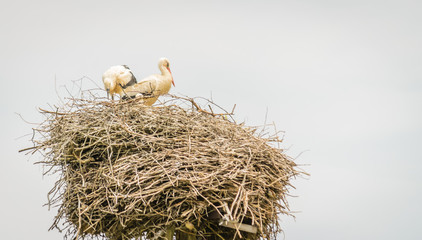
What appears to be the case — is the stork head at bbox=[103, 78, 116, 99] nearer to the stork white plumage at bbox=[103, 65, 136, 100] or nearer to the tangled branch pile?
the stork white plumage at bbox=[103, 65, 136, 100]

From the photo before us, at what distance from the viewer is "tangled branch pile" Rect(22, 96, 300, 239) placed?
217 inches

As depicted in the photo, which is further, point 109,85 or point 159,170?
point 109,85

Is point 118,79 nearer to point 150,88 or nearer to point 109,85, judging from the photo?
point 109,85

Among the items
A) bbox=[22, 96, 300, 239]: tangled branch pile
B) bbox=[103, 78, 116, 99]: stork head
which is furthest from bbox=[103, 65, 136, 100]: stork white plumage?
bbox=[22, 96, 300, 239]: tangled branch pile

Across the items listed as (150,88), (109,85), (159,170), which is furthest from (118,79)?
(159,170)

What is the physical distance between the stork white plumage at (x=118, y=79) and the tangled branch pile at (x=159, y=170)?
0.98m

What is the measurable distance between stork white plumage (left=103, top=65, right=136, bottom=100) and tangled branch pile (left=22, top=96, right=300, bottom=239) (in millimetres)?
984

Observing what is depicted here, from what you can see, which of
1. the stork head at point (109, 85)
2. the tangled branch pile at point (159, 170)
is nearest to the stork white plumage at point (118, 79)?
the stork head at point (109, 85)

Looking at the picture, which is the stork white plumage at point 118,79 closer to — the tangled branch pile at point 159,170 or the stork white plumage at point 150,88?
the stork white plumage at point 150,88

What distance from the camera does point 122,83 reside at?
7.42 metres

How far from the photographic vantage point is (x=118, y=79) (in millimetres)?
7418

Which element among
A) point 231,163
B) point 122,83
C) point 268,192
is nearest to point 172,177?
point 231,163

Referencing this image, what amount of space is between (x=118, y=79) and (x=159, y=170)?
2.21 meters

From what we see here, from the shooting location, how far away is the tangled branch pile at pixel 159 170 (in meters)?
5.50
